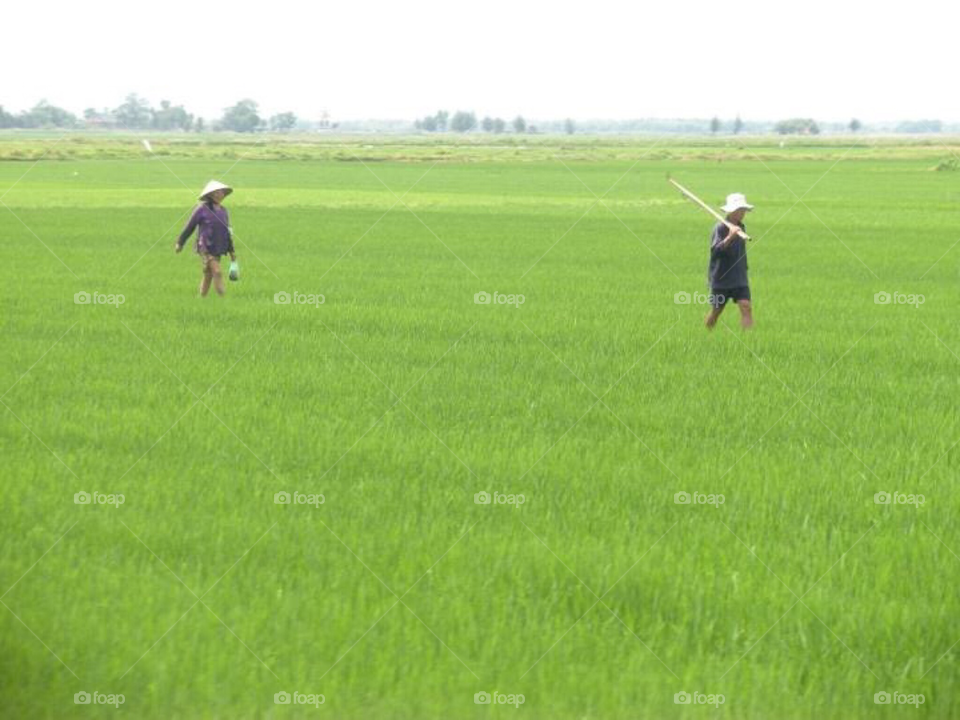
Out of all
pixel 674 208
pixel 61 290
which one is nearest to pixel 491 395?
pixel 61 290

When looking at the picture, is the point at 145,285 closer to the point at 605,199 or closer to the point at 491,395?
the point at 491,395

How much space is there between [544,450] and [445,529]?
205 cm

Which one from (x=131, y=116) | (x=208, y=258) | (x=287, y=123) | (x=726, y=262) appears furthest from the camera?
(x=131, y=116)

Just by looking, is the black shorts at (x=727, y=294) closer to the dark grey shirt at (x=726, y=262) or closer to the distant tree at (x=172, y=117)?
the dark grey shirt at (x=726, y=262)

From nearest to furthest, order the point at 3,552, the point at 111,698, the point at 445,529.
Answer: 1. the point at 111,698
2. the point at 3,552
3. the point at 445,529

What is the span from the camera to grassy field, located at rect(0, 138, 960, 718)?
16.7 ft

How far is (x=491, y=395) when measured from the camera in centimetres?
1082

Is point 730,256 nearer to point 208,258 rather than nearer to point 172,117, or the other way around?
point 208,258

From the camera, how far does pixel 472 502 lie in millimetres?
7406

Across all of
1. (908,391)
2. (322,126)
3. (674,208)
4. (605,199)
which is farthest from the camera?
(605,199)

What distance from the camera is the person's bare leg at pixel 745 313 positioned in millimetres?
14703

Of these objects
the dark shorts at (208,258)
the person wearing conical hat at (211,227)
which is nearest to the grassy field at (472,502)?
the dark shorts at (208,258)

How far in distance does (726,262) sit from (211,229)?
6309 mm

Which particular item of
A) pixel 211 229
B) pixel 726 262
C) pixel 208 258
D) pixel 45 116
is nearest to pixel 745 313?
pixel 726 262
